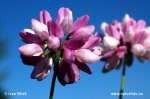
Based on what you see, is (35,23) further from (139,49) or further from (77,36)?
(139,49)

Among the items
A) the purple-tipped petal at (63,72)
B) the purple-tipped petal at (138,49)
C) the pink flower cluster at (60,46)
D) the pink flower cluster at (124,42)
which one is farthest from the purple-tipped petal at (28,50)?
the purple-tipped petal at (138,49)

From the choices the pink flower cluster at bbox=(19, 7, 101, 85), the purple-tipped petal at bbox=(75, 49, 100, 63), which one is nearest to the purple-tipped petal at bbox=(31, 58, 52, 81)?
A: the pink flower cluster at bbox=(19, 7, 101, 85)

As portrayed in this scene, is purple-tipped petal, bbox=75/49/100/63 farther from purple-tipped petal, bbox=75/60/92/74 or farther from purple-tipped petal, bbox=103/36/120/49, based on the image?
purple-tipped petal, bbox=103/36/120/49

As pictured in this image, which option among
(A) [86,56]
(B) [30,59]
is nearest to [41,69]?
(B) [30,59]

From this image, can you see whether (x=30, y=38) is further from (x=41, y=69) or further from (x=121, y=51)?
(x=121, y=51)

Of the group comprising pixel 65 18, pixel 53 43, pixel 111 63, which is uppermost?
pixel 65 18

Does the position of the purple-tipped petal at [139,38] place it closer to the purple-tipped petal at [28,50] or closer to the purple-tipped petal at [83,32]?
the purple-tipped petal at [83,32]
